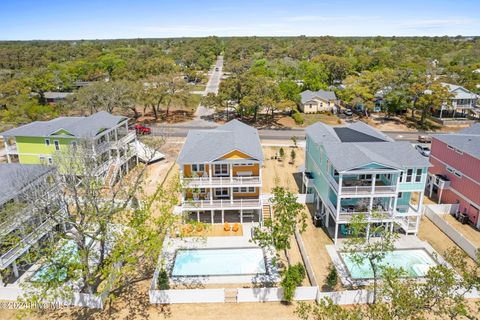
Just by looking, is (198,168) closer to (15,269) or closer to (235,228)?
(235,228)

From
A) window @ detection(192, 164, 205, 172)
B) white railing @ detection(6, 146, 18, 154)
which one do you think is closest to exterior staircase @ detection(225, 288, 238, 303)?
window @ detection(192, 164, 205, 172)

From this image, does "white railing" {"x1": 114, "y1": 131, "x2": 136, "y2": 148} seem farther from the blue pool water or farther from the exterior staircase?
the exterior staircase

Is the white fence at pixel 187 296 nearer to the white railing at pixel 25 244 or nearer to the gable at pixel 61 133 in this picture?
the white railing at pixel 25 244

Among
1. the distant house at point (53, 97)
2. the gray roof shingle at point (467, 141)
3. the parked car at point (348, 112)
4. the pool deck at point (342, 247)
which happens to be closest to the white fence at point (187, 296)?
the pool deck at point (342, 247)

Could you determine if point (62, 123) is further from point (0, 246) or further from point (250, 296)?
point (250, 296)

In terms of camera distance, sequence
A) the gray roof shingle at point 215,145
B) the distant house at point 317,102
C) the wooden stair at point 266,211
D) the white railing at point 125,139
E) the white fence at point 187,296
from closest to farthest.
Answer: the white fence at point 187,296, the gray roof shingle at point 215,145, the wooden stair at point 266,211, the white railing at point 125,139, the distant house at point 317,102

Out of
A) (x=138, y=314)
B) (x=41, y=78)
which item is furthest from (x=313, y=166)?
(x=41, y=78)

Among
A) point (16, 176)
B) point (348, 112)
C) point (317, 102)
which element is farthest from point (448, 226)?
point (317, 102)
